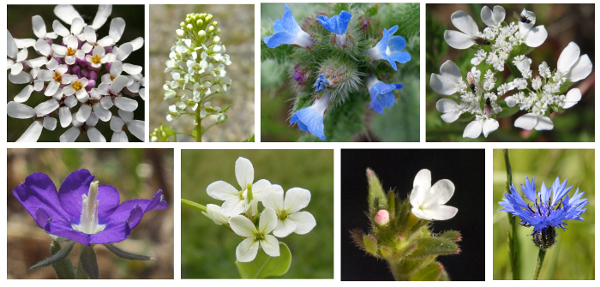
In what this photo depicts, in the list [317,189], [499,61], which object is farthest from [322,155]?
[499,61]

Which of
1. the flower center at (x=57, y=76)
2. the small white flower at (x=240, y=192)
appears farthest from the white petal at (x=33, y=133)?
the small white flower at (x=240, y=192)

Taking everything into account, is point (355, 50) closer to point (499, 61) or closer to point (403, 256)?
point (499, 61)

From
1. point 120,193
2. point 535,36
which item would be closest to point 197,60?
point 120,193

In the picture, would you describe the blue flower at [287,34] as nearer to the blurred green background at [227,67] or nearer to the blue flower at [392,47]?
the blue flower at [392,47]

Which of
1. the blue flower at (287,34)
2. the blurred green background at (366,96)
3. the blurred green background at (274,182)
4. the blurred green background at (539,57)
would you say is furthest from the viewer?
the blurred green background at (274,182)

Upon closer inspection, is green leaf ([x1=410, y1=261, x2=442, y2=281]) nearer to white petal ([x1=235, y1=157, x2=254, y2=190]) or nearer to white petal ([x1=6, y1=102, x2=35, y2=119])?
white petal ([x1=235, y1=157, x2=254, y2=190])

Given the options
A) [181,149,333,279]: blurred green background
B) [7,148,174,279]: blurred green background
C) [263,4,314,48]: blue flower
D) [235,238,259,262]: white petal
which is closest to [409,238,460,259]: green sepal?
[235,238,259,262]: white petal

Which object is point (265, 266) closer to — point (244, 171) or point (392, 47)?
point (244, 171)
